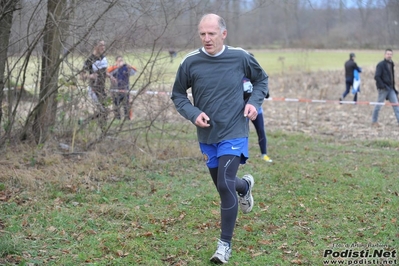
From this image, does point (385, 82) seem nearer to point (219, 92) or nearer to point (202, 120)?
point (219, 92)

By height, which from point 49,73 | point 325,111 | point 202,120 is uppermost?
point 49,73

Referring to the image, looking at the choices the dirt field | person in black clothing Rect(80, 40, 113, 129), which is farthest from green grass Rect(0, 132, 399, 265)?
the dirt field

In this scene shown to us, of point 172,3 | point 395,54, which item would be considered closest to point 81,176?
point 172,3

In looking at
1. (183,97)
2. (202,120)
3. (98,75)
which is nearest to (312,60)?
(98,75)

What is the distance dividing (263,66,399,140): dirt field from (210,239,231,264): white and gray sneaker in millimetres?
7972

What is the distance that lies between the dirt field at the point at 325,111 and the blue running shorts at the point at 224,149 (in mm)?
7795

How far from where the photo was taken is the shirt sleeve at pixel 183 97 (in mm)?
4992

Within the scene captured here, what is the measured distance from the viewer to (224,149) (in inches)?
196

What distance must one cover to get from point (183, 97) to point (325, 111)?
1258 centimetres

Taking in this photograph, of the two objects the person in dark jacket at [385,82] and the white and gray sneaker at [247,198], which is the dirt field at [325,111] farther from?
the white and gray sneaker at [247,198]

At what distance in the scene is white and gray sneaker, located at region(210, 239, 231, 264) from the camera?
4895 millimetres

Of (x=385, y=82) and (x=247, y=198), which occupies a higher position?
(x=385, y=82)

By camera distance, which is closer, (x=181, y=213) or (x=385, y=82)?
(x=181, y=213)

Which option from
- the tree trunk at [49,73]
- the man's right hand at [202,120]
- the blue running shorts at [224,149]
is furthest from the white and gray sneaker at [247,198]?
the tree trunk at [49,73]
